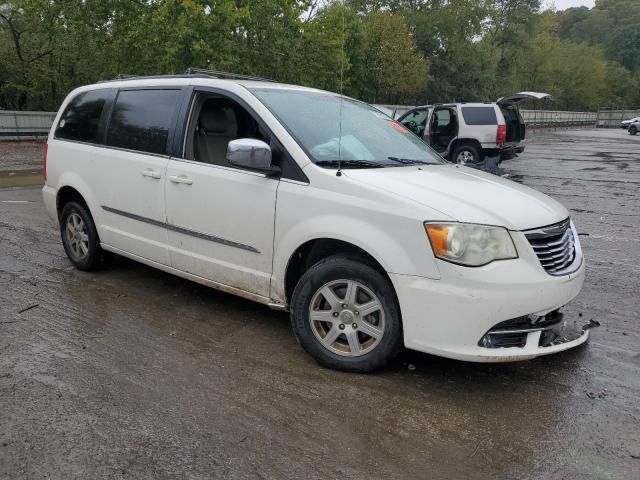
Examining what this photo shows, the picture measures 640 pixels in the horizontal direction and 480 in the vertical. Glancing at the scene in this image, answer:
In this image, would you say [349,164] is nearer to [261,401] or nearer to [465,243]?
[465,243]

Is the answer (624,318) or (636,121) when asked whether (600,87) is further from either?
(624,318)

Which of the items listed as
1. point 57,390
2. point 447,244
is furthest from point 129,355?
point 447,244

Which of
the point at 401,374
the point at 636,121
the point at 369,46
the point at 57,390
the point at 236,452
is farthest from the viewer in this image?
the point at 636,121

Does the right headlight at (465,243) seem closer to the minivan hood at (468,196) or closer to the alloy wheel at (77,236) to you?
the minivan hood at (468,196)

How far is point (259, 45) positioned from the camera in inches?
882

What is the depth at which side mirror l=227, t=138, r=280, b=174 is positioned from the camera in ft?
12.1

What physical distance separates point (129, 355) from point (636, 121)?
50.8 m

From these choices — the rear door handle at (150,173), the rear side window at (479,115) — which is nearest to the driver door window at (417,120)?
the rear side window at (479,115)

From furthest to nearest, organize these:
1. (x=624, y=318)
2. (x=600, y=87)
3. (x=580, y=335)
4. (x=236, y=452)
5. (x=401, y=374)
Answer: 1. (x=600, y=87)
2. (x=624, y=318)
3. (x=580, y=335)
4. (x=401, y=374)
5. (x=236, y=452)

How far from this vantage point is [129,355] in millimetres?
3799

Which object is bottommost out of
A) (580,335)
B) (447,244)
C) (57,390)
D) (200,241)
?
(57,390)

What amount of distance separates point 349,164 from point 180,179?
138cm

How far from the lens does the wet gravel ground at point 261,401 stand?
2707mm

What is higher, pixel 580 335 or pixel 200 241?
pixel 200 241
